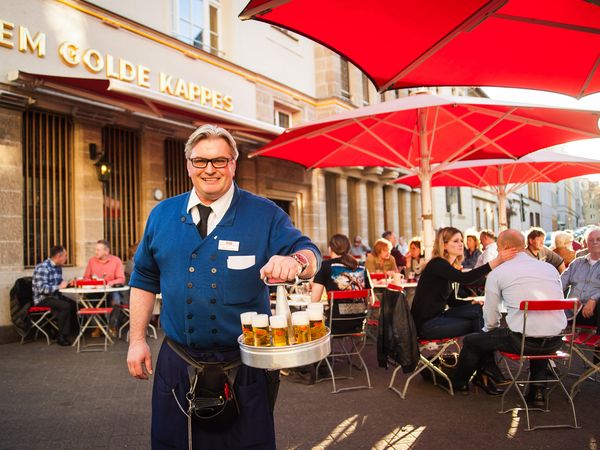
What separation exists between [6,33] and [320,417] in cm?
758

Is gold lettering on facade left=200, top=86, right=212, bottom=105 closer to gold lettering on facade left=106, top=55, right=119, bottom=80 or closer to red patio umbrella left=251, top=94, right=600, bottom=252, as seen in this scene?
gold lettering on facade left=106, top=55, right=119, bottom=80

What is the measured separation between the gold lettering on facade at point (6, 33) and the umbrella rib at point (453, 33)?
653 centimetres

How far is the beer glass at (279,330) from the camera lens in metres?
1.80

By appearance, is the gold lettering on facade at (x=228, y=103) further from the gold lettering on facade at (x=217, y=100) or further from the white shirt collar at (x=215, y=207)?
the white shirt collar at (x=215, y=207)

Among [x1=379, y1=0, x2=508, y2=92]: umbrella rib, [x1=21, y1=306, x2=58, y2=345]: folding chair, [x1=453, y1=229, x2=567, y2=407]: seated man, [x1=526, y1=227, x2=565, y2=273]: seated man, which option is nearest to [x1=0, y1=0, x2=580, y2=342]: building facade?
[x1=21, y1=306, x2=58, y2=345]: folding chair

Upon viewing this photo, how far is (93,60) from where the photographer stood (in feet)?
30.4

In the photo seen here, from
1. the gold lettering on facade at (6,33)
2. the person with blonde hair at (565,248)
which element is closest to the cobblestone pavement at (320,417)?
the person with blonde hair at (565,248)

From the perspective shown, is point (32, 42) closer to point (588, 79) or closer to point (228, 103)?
point (228, 103)

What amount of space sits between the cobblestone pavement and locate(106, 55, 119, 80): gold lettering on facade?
228 inches

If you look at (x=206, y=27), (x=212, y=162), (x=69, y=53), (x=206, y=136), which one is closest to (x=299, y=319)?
(x=212, y=162)

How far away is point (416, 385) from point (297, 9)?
12.3ft

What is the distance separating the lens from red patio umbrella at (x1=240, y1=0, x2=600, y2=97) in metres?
3.46

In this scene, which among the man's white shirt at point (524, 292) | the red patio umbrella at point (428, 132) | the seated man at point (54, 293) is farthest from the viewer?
the seated man at point (54, 293)

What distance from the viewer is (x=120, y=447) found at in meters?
3.72
